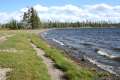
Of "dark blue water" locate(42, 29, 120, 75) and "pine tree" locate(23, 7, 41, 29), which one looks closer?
"dark blue water" locate(42, 29, 120, 75)

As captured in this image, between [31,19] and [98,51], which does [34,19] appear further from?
[98,51]

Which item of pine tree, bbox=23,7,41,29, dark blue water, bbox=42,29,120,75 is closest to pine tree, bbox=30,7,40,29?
pine tree, bbox=23,7,41,29

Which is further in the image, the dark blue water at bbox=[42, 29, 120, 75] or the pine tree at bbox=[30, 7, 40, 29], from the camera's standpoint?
the pine tree at bbox=[30, 7, 40, 29]

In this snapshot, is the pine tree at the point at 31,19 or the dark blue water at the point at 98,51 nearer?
the dark blue water at the point at 98,51

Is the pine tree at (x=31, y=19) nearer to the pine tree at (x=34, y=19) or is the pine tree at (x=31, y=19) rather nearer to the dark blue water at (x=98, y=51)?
the pine tree at (x=34, y=19)

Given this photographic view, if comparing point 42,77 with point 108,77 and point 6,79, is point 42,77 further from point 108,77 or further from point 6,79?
point 108,77

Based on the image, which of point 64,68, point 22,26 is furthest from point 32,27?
point 64,68

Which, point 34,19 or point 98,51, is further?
point 34,19

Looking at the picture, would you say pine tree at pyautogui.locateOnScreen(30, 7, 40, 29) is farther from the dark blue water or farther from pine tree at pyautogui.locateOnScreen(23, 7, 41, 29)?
the dark blue water

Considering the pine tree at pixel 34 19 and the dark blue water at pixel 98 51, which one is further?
the pine tree at pixel 34 19

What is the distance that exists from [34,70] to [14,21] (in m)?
148

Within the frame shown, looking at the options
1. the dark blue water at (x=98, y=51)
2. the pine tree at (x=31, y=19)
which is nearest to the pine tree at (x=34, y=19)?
the pine tree at (x=31, y=19)

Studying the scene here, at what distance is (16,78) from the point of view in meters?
15.2

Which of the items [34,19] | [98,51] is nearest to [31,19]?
[34,19]
